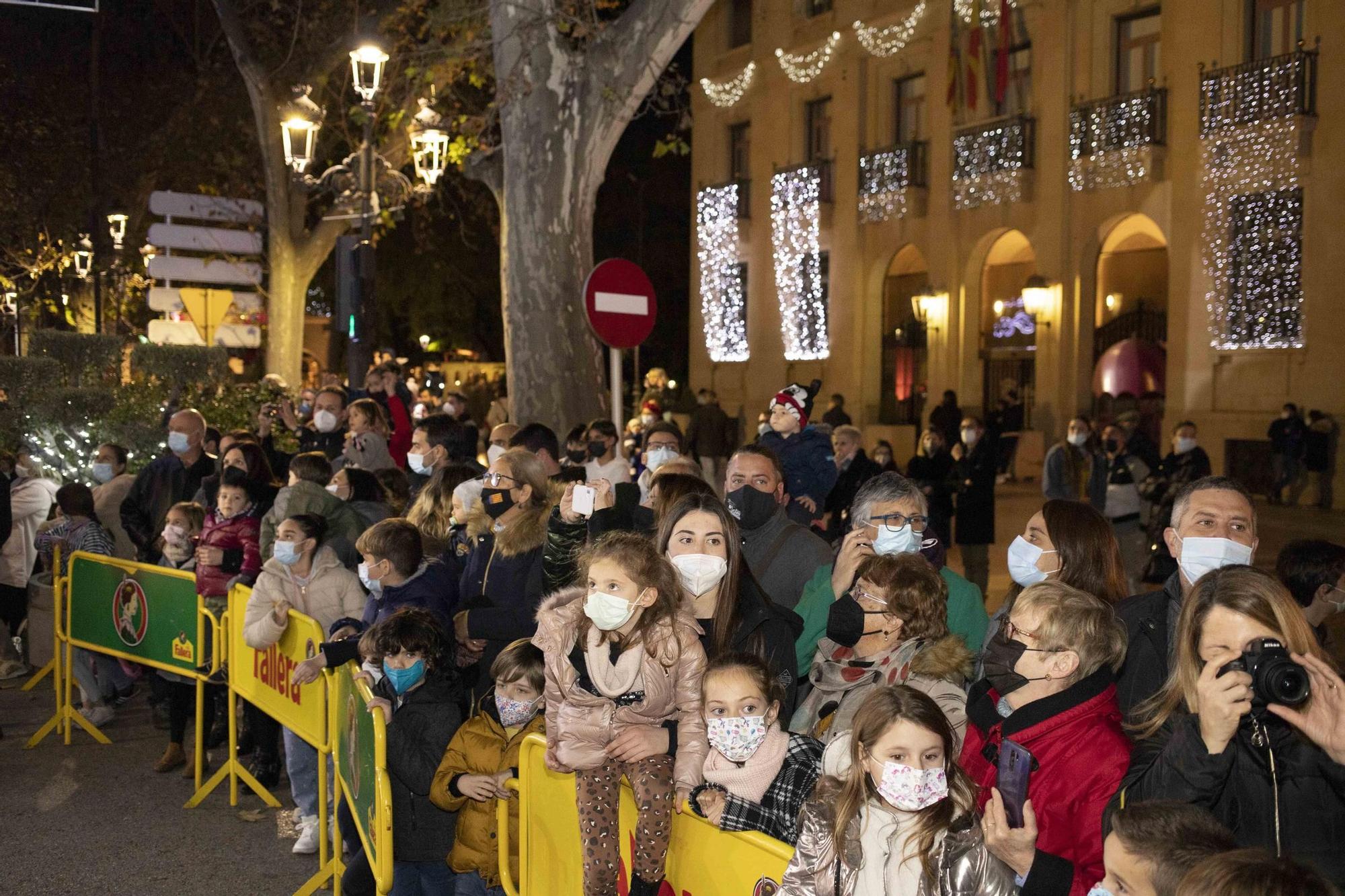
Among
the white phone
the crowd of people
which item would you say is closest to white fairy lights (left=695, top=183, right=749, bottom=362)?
the crowd of people

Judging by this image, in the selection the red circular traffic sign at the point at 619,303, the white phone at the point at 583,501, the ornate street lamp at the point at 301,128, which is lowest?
the white phone at the point at 583,501

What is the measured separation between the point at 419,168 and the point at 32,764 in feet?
30.0

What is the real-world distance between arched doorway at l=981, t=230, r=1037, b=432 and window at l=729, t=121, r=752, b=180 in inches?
258

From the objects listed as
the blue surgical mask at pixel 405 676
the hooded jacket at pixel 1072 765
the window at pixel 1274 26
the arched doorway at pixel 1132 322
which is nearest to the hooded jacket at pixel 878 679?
the hooded jacket at pixel 1072 765

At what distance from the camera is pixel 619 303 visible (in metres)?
9.55

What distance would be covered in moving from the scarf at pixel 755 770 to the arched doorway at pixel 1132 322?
2097 centimetres

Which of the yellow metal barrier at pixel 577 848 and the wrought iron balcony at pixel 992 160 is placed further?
the wrought iron balcony at pixel 992 160

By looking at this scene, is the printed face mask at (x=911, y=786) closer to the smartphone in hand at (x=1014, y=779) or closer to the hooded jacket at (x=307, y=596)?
the smartphone in hand at (x=1014, y=779)

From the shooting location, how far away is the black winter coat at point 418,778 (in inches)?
206

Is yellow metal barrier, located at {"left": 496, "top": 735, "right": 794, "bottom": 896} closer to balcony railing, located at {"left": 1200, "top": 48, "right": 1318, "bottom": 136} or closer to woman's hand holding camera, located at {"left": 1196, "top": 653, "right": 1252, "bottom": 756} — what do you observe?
woman's hand holding camera, located at {"left": 1196, "top": 653, "right": 1252, "bottom": 756}

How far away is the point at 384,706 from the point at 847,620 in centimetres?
203

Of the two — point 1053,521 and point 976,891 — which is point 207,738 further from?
point 976,891

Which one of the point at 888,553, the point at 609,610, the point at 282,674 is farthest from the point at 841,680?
the point at 282,674

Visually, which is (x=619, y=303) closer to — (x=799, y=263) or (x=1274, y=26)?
(x=1274, y=26)
